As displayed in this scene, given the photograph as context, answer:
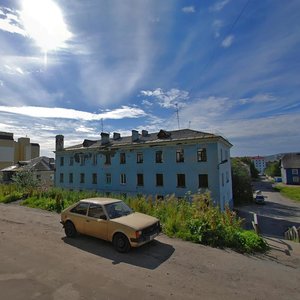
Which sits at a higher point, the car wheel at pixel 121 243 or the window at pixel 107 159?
the window at pixel 107 159

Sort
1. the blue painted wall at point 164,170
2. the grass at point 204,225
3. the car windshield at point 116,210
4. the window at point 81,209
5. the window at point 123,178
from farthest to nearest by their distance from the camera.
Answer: the window at point 123,178 → the blue painted wall at point 164,170 → the window at point 81,209 → the grass at point 204,225 → the car windshield at point 116,210

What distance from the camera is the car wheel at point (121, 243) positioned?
22.5 feet

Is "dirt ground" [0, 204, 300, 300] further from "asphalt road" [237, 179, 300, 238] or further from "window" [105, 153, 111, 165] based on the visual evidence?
"window" [105, 153, 111, 165]

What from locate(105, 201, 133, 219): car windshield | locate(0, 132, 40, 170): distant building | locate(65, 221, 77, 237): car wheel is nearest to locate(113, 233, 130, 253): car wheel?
locate(105, 201, 133, 219): car windshield

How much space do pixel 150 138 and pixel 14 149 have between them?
58.5 m

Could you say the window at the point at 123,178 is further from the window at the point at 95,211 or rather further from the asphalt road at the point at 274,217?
the window at the point at 95,211

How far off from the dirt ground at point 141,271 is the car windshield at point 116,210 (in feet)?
3.30

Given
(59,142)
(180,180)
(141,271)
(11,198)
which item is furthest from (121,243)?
(59,142)

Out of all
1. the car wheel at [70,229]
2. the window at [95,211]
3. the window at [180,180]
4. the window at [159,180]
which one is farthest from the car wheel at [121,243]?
the window at [159,180]

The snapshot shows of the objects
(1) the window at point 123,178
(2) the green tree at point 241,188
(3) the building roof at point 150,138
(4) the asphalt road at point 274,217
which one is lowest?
(4) the asphalt road at point 274,217

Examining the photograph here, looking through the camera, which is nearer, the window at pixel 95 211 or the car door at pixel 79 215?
the window at pixel 95 211

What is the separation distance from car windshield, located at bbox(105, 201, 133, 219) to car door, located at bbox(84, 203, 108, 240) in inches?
7.8

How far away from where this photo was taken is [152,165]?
29.3 m

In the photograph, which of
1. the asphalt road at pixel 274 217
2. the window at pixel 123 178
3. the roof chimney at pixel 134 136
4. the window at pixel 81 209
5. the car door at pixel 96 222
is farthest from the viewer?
the roof chimney at pixel 134 136
